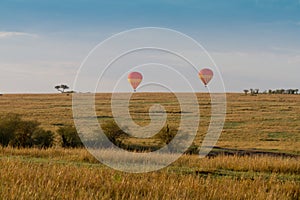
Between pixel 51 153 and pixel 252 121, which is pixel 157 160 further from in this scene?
pixel 252 121

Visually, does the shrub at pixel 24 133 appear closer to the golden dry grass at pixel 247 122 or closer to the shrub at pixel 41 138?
the shrub at pixel 41 138

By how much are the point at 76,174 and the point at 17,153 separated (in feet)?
30.7

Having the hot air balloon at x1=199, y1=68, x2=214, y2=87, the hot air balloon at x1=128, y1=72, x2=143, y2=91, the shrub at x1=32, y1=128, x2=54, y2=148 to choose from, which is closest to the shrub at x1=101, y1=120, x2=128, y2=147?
the shrub at x1=32, y1=128, x2=54, y2=148

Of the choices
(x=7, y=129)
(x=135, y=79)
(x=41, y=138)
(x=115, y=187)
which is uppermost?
(x=135, y=79)

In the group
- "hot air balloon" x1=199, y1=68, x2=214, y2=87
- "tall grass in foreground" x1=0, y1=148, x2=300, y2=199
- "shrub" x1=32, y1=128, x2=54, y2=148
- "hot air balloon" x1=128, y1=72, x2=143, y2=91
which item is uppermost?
"hot air balloon" x1=199, y1=68, x2=214, y2=87

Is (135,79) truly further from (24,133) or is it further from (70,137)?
(24,133)

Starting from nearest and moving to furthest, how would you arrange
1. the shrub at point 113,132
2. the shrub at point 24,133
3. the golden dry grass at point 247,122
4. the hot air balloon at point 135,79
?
the shrub at point 24,133, the shrub at point 113,132, the golden dry grass at point 247,122, the hot air balloon at point 135,79

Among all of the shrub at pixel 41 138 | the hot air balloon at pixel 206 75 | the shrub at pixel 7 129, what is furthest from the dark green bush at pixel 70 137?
the hot air balloon at pixel 206 75

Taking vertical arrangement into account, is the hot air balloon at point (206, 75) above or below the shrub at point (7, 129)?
above

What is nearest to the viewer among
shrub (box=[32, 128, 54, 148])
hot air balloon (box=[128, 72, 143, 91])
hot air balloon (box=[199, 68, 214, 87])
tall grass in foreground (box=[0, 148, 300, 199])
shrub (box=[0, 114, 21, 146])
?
tall grass in foreground (box=[0, 148, 300, 199])

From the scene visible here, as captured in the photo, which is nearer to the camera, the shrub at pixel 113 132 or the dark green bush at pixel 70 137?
the dark green bush at pixel 70 137

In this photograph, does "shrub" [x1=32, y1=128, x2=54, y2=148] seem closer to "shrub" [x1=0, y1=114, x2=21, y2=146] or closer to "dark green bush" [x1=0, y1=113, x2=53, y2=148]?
"dark green bush" [x1=0, y1=113, x2=53, y2=148]

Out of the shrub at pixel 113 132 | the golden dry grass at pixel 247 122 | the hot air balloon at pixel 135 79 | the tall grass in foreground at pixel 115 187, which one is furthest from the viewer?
the hot air balloon at pixel 135 79

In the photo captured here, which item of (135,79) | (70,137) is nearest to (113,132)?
(70,137)
